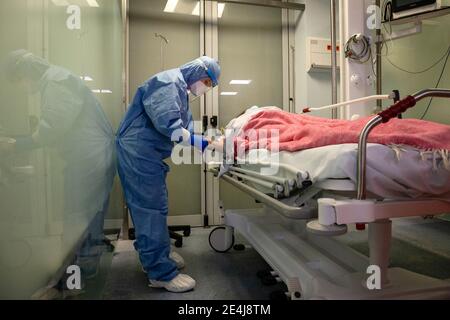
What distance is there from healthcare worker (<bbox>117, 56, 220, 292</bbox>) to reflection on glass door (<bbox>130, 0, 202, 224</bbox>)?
4.46ft

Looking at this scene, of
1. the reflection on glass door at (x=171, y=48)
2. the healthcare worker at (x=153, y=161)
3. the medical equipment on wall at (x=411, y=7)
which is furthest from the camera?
the reflection on glass door at (x=171, y=48)

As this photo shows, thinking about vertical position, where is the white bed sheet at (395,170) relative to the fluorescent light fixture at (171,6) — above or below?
below

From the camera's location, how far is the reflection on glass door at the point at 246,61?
3357mm

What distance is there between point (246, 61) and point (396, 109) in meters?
2.66

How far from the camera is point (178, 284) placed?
69.7 inches

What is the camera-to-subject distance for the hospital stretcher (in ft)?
2.97

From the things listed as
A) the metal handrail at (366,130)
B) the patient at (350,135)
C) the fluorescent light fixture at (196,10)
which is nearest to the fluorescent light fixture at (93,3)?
the patient at (350,135)

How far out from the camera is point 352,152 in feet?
3.02

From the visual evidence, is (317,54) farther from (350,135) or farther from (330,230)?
(330,230)

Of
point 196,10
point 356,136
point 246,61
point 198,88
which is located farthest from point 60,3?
point 246,61

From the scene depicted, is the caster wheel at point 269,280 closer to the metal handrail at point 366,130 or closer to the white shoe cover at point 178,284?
the white shoe cover at point 178,284
